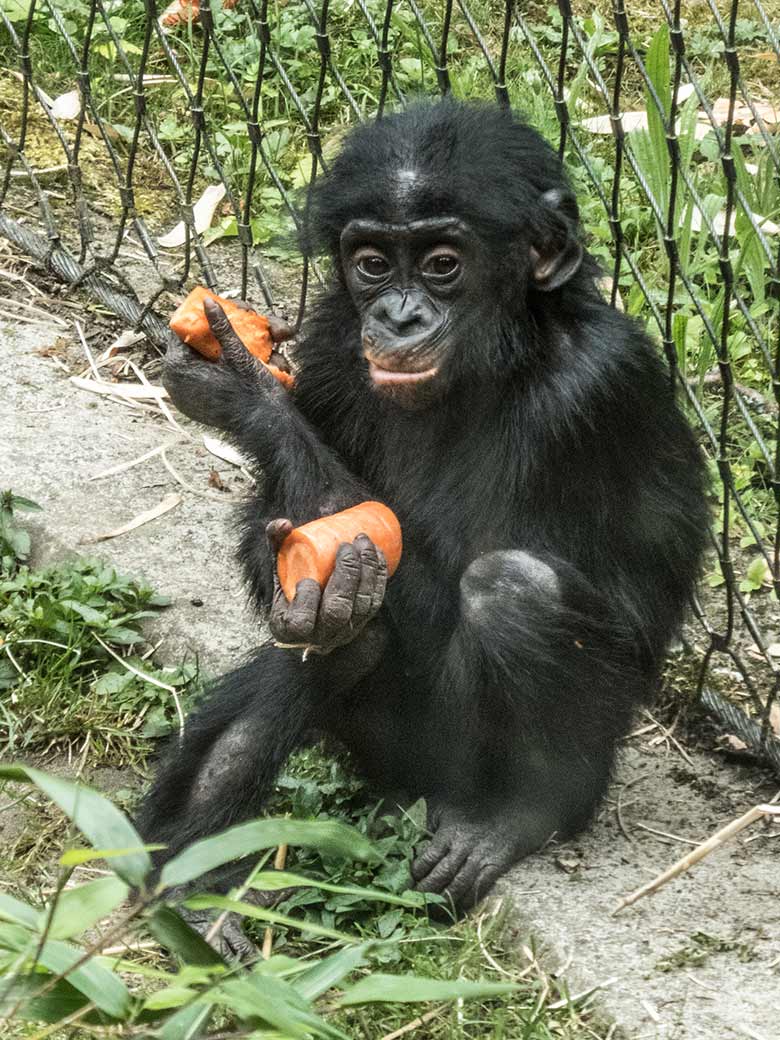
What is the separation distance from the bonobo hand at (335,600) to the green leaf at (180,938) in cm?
138

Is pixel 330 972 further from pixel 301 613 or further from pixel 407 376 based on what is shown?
pixel 407 376

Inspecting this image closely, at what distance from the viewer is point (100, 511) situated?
572cm

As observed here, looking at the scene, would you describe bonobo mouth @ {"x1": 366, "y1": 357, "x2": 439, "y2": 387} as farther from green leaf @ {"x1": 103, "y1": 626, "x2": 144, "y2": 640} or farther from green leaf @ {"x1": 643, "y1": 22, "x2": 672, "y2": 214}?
green leaf @ {"x1": 103, "y1": 626, "x2": 144, "y2": 640}

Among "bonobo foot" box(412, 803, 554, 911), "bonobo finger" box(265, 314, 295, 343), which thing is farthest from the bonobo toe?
"bonobo finger" box(265, 314, 295, 343)

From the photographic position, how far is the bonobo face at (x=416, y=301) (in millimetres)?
4152

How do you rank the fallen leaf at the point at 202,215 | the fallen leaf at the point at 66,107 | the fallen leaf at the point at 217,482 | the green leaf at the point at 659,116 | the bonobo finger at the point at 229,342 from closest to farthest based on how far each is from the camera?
the bonobo finger at the point at 229,342 → the green leaf at the point at 659,116 → the fallen leaf at the point at 217,482 → the fallen leaf at the point at 202,215 → the fallen leaf at the point at 66,107

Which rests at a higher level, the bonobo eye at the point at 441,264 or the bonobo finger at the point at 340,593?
the bonobo eye at the point at 441,264

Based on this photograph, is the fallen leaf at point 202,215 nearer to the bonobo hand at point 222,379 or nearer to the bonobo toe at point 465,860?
the bonobo hand at point 222,379

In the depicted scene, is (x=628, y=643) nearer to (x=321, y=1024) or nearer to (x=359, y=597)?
A: (x=359, y=597)

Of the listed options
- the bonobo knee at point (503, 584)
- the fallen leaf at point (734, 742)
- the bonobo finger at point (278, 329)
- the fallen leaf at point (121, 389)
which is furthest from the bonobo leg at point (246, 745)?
the fallen leaf at point (121, 389)

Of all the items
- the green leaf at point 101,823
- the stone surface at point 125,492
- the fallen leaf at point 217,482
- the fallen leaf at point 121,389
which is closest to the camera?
the green leaf at point 101,823

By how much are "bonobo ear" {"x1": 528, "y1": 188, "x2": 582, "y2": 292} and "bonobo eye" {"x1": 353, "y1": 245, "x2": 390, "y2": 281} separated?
38 cm

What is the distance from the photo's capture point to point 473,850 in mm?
4312

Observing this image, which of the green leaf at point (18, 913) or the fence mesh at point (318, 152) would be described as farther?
the fence mesh at point (318, 152)
